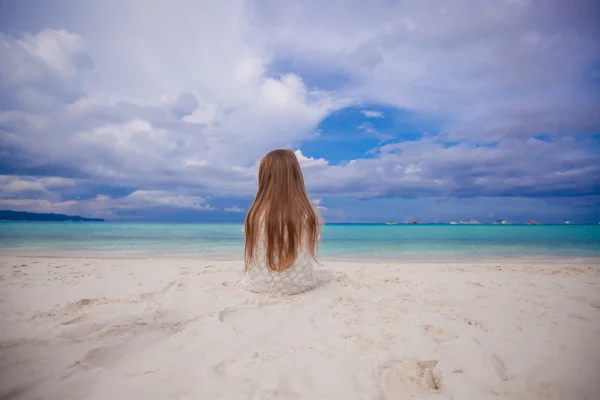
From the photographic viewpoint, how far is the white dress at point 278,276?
3.66 meters

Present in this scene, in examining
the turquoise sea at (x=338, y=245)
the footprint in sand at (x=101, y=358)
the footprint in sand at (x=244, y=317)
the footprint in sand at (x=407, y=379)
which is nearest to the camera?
the footprint in sand at (x=407, y=379)

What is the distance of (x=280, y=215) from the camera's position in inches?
139

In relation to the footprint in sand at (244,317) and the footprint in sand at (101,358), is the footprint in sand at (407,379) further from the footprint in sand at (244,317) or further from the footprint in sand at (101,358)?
the footprint in sand at (101,358)

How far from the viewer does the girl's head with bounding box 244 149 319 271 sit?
11.6 ft

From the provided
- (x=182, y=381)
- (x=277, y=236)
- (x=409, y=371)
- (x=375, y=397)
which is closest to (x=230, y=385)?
(x=182, y=381)

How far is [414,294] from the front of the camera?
385 centimetres

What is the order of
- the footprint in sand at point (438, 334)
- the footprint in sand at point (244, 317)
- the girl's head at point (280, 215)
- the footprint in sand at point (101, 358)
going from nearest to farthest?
1. the footprint in sand at point (101, 358)
2. the footprint in sand at point (438, 334)
3. the footprint in sand at point (244, 317)
4. the girl's head at point (280, 215)

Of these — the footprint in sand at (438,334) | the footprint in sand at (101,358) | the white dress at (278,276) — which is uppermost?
the white dress at (278,276)

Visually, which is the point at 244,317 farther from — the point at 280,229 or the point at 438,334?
the point at 438,334

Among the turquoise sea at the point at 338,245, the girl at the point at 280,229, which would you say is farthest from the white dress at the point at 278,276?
the turquoise sea at the point at 338,245

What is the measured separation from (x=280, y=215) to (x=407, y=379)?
211 cm

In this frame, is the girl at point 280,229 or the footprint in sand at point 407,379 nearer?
the footprint in sand at point 407,379

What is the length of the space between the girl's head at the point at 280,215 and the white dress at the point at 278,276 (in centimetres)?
7

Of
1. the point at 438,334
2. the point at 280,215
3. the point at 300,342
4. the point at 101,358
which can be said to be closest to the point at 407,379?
the point at 438,334
